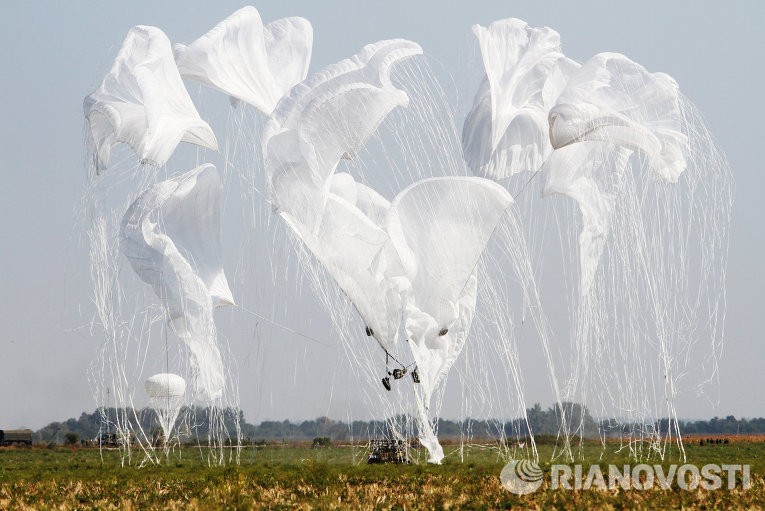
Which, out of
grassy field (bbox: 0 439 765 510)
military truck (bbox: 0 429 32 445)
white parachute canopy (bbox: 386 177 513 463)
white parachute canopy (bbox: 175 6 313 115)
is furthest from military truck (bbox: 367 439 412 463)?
military truck (bbox: 0 429 32 445)

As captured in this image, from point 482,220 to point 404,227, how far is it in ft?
6.96

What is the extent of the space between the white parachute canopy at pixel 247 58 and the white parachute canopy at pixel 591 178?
7.83 metres

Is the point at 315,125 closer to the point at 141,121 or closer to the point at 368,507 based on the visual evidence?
the point at 141,121

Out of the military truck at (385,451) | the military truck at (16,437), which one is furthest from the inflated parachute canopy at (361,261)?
the military truck at (16,437)

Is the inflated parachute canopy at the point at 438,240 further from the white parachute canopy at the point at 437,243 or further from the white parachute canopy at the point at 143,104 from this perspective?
the white parachute canopy at the point at 143,104

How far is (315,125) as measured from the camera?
22.0 m

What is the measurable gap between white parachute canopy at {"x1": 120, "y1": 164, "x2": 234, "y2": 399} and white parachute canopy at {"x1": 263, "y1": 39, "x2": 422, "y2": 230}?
19.7ft

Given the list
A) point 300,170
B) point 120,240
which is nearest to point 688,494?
point 300,170

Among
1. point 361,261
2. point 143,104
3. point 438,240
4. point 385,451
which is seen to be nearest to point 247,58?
point 143,104

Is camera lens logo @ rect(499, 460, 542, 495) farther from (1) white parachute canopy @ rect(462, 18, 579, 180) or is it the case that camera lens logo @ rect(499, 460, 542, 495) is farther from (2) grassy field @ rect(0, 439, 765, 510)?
(1) white parachute canopy @ rect(462, 18, 579, 180)

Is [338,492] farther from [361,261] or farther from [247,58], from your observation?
[247,58]

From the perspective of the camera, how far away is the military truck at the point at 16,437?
7350 cm

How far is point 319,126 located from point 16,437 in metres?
62.1

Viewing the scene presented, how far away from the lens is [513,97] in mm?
26531
